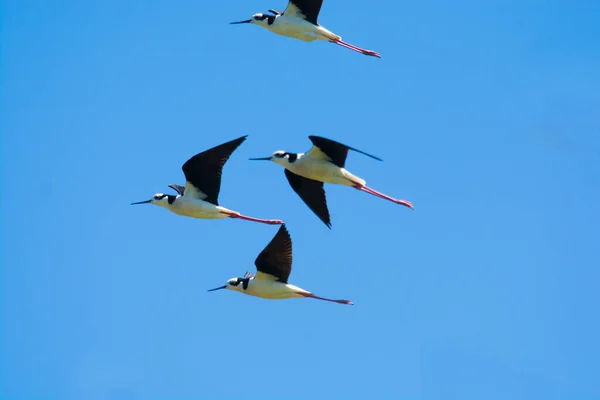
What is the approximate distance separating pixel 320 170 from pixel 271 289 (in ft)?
5.00

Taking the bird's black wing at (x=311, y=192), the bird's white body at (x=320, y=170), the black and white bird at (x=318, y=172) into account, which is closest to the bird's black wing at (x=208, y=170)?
the black and white bird at (x=318, y=172)

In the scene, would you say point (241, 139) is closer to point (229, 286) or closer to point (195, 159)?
point (195, 159)

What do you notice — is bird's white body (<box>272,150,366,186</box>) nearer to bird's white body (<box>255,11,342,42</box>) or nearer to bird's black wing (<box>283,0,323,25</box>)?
bird's white body (<box>255,11,342,42</box>)

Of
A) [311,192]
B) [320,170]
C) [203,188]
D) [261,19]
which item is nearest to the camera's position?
[320,170]

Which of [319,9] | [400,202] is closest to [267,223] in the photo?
[400,202]

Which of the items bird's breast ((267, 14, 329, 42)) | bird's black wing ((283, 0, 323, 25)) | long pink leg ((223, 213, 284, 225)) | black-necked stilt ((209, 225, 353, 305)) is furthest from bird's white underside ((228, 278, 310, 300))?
bird's black wing ((283, 0, 323, 25))

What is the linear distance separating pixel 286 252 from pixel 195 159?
1.64 metres

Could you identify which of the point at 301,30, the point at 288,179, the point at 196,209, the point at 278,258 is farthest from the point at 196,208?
the point at 301,30

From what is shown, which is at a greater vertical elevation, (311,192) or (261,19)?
(261,19)

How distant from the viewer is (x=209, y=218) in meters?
14.3

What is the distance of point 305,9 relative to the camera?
1441 centimetres

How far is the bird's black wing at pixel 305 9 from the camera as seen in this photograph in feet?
47.1

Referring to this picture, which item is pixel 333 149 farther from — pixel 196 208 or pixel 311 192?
pixel 196 208

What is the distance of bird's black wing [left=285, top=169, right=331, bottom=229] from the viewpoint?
46.9ft
